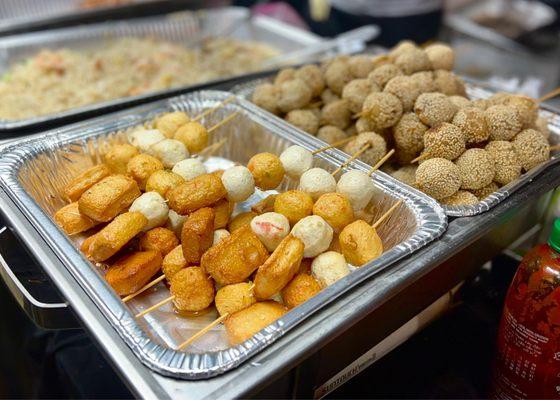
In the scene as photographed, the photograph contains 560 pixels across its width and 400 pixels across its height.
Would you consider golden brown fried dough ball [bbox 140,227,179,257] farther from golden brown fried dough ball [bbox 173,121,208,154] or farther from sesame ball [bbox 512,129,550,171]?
sesame ball [bbox 512,129,550,171]

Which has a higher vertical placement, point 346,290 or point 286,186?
point 346,290

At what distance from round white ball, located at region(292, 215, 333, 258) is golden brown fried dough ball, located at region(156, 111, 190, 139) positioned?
69 centimetres

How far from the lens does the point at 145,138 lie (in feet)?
5.48

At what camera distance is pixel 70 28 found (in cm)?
321

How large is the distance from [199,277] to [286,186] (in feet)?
1.97

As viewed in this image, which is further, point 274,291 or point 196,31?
point 196,31

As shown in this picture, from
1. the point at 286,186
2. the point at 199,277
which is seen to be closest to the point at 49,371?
the point at 199,277

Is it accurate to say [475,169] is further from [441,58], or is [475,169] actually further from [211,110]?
[211,110]

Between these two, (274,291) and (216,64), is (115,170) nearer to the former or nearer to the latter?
(274,291)

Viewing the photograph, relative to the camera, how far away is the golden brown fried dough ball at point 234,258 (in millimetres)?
1228

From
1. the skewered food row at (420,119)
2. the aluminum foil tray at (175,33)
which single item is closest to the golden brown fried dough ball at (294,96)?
the skewered food row at (420,119)

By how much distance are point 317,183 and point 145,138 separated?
629 millimetres

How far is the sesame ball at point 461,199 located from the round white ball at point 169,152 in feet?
2.76

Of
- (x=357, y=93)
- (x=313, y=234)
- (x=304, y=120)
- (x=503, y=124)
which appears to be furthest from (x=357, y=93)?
(x=313, y=234)
